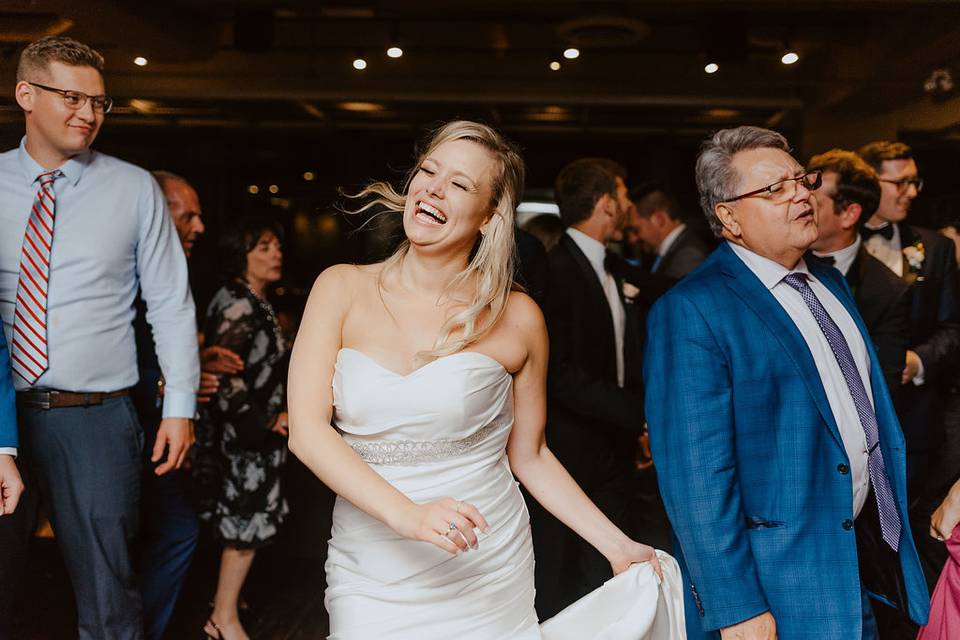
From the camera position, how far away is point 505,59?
7383 millimetres

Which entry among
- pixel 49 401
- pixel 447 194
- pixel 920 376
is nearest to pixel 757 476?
pixel 447 194

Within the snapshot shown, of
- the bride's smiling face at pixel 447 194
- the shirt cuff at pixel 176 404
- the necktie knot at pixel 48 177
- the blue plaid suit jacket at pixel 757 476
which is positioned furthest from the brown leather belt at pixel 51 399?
the blue plaid suit jacket at pixel 757 476

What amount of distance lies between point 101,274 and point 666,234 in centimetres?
391

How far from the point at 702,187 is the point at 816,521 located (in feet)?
3.00

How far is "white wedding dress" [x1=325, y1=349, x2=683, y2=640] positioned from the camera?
1.89m

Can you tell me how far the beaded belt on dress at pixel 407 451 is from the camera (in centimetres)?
193

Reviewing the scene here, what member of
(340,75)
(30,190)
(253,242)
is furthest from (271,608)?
(340,75)

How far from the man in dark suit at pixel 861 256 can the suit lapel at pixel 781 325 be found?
1.19 m

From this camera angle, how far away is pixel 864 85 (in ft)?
19.2

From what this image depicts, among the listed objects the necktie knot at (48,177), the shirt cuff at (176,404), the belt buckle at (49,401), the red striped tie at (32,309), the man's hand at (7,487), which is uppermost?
the necktie knot at (48,177)

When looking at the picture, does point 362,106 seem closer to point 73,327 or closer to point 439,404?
point 73,327

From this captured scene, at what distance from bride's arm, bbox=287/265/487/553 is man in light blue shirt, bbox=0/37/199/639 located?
100 cm

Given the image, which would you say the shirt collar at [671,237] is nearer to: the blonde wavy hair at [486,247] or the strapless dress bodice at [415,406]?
the blonde wavy hair at [486,247]

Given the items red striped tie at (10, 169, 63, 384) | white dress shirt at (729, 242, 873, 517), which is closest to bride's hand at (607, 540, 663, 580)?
white dress shirt at (729, 242, 873, 517)
